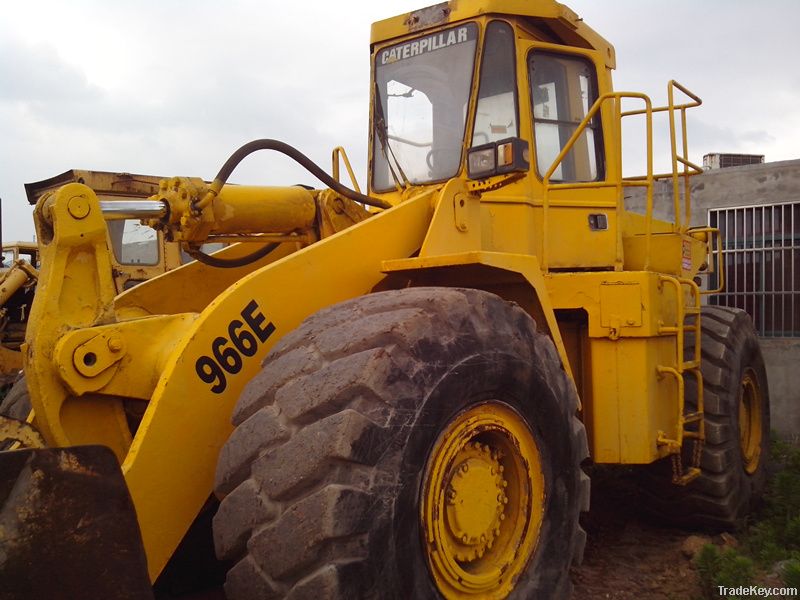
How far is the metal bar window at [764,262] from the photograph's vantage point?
30.3ft

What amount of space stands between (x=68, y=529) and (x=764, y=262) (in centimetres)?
899

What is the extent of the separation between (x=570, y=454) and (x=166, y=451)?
5.18 ft

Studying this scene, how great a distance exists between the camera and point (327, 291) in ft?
10.8

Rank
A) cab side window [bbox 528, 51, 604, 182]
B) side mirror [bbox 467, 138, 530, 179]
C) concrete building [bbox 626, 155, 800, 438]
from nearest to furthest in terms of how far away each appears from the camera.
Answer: side mirror [bbox 467, 138, 530, 179] → cab side window [bbox 528, 51, 604, 182] → concrete building [bbox 626, 155, 800, 438]

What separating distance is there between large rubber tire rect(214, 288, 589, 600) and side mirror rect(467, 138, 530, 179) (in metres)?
1.00

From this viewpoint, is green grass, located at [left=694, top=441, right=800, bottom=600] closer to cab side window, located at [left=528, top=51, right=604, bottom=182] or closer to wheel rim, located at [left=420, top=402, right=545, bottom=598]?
wheel rim, located at [left=420, top=402, right=545, bottom=598]

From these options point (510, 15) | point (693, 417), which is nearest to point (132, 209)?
point (510, 15)

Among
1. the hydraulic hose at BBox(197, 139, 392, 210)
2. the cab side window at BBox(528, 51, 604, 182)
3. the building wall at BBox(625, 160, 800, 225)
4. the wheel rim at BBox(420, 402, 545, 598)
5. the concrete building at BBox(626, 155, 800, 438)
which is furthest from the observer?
the building wall at BBox(625, 160, 800, 225)

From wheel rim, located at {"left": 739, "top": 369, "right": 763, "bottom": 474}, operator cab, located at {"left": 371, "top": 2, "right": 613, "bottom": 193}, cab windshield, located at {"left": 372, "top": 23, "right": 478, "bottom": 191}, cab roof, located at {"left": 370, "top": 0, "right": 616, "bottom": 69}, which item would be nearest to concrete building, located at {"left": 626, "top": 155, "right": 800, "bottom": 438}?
wheel rim, located at {"left": 739, "top": 369, "right": 763, "bottom": 474}

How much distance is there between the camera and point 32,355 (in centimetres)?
275

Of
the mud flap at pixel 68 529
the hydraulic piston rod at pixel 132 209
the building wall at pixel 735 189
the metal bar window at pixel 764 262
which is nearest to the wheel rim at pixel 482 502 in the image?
the mud flap at pixel 68 529

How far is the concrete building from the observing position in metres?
9.10

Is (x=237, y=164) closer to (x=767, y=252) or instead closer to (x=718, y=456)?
(x=718, y=456)

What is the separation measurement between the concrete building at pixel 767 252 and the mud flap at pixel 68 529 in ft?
27.5
